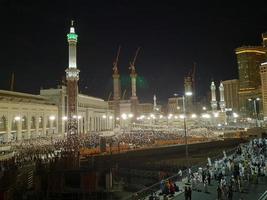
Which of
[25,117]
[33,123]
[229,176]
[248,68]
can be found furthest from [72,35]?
[248,68]

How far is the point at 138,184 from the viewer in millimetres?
33906

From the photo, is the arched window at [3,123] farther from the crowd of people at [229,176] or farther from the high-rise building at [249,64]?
the high-rise building at [249,64]

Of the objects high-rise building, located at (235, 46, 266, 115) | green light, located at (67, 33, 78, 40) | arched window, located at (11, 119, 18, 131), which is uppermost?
high-rise building, located at (235, 46, 266, 115)

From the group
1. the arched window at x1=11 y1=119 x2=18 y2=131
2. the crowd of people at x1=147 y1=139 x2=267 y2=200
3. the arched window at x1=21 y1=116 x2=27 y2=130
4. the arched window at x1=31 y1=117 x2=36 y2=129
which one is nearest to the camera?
the crowd of people at x1=147 y1=139 x2=267 y2=200

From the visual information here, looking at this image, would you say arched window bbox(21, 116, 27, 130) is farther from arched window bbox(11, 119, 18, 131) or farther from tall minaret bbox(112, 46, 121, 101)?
tall minaret bbox(112, 46, 121, 101)

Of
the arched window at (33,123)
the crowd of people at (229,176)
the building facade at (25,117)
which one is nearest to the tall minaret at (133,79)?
the building facade at (25,117)

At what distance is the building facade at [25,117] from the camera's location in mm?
57406

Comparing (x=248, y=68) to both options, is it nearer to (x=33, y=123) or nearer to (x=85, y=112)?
(x=85, y=112)

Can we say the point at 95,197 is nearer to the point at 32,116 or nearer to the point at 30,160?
the point at 30,160

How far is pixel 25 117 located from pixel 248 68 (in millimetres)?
155016

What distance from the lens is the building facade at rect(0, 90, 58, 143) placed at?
5741 cm

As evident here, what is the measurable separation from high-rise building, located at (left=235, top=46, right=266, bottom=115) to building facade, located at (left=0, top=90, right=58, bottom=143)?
127467 millimetres

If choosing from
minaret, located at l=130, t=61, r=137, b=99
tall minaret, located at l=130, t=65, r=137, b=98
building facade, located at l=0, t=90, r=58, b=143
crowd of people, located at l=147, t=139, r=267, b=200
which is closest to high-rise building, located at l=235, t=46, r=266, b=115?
minaret, located at l=130, t=61, r=137, b=99

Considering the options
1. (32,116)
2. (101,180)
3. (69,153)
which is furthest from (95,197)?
(32,116)
